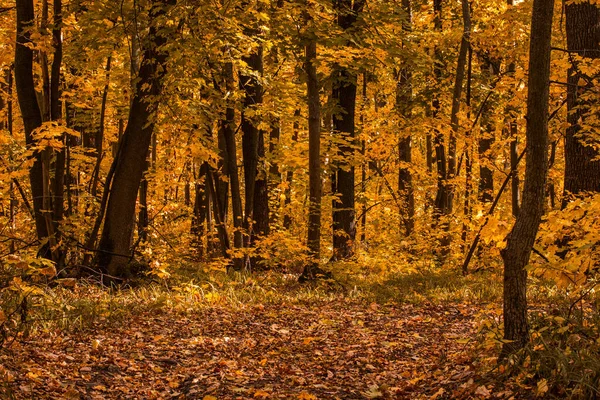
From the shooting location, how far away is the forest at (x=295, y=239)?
478cm

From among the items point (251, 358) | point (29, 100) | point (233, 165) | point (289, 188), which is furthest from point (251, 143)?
point (251, 358)

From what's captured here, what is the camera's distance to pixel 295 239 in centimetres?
1120

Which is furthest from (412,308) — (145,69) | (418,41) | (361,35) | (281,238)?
(418,41)

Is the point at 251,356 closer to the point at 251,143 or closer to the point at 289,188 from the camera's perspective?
the point at 251,143

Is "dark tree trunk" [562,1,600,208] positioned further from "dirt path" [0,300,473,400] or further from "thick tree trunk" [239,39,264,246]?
"thick tree trunk" [239,39,264,246]

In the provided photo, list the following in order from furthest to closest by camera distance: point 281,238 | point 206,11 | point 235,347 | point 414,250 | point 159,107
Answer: point 414,250, point 281,238, point 159,107, point 206,11, point 235,347

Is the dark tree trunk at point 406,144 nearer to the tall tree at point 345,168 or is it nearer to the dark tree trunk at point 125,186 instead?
the tall tree at point 345,168

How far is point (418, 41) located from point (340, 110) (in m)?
2.74

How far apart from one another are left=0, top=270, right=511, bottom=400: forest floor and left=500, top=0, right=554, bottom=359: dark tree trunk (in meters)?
0.66

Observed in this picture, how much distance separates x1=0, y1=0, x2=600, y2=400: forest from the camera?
4.78 meters

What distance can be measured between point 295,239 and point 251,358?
4819mm

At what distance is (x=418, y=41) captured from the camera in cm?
1370

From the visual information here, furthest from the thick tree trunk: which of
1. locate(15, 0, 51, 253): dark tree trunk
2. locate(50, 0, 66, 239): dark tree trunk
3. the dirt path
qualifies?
the dirt path

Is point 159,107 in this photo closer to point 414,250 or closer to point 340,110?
point 340,110
